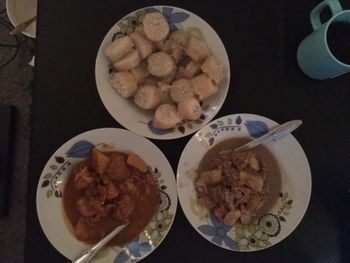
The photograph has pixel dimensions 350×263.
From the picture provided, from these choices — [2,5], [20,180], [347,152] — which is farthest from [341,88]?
[2,5]

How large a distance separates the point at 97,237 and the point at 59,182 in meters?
0.16

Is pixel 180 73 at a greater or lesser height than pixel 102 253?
greater

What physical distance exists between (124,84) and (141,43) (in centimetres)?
11

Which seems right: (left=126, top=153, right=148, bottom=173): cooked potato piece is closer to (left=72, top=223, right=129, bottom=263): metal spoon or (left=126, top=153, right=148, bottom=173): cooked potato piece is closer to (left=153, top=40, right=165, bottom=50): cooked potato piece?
(left=72, top=223, right=129, bottom=263): metal spoon

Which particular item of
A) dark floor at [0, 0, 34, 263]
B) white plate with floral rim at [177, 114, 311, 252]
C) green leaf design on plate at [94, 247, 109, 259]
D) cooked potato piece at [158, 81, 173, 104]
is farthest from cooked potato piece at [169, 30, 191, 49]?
dark floor at [0, 0, 34, 263]

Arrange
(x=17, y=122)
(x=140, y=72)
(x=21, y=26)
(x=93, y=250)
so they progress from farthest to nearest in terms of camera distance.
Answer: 1. (x=17, y=122)
2. (x=21, y=26)
3. (x=140, y=72)
4. (x=93, y=250)

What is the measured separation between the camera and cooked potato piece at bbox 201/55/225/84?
2.71 feet

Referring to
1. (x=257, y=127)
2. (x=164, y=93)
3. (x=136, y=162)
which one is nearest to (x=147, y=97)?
(x=164, y=93)

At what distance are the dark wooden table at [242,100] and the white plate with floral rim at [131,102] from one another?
52 millimetres

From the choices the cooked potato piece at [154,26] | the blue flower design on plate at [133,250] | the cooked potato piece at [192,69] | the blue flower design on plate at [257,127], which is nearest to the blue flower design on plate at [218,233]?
the blue flower design on plate at [133,250]

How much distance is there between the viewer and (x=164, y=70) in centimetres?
85

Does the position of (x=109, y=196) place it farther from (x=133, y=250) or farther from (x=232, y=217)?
(x=232, y=217)

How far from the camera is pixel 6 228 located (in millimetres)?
1460

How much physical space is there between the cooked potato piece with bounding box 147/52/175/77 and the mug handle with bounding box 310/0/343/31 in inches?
14.1
